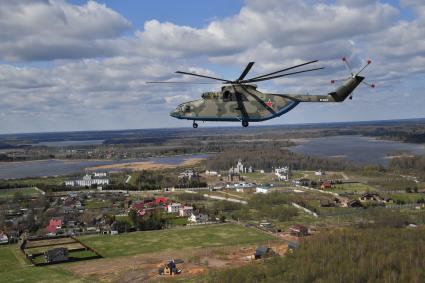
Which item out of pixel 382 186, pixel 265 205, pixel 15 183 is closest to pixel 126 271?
pixel 265 205

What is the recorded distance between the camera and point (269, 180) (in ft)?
401

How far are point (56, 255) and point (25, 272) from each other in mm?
4426

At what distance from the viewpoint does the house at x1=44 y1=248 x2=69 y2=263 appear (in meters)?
52.8

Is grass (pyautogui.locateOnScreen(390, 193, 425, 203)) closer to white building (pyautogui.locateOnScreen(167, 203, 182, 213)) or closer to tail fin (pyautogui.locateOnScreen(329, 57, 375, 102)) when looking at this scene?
white building (pyautogui.locateOnScreen(167, 203, 182, 213))

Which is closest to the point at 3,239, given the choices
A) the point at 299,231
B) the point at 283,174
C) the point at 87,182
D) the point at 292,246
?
the point at 292,246

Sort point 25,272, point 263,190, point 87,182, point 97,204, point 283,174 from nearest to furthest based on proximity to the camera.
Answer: point 25,272, point 97,204, point 263,190, point 87,182, point 283,174

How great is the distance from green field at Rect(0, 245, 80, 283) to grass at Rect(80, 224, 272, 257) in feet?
25.3

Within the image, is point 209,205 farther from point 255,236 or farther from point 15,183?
point 15,183

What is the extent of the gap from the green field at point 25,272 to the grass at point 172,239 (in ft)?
25.3

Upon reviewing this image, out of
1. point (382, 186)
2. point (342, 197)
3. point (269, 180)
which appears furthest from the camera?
point (269, 180)

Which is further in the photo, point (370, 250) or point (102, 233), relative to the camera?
point (102, 233)

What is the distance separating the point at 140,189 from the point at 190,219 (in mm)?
35855

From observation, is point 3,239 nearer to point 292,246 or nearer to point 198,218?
point 198,218

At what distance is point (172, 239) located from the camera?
62094mm
